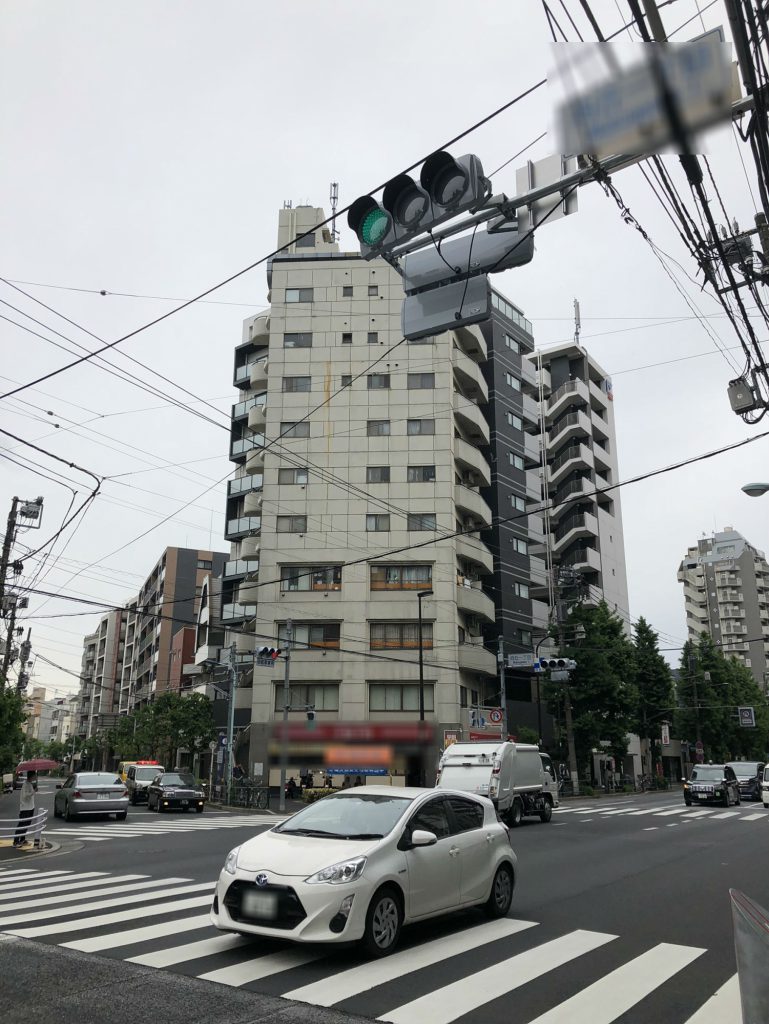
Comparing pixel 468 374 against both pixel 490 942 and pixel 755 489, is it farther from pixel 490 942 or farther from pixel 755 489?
pixel 490 942

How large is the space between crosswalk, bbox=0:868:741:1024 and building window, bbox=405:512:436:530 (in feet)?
118

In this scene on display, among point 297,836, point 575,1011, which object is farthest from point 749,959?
point 297,836

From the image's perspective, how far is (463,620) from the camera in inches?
1843

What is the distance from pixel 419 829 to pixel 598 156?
6331 mm

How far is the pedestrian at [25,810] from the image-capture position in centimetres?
1617

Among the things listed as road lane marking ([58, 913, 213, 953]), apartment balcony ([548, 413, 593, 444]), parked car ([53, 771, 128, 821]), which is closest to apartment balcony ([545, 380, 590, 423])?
apartment balcony ([548, 413, 593, 444])

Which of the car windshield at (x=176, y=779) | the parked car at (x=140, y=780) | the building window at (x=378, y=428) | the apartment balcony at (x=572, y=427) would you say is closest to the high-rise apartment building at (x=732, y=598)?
the apartment balcony at (x=572, y=427)

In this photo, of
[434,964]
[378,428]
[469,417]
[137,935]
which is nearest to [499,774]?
[137,935]

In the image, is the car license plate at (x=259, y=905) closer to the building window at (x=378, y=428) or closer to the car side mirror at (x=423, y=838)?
the car side mirror at (x=423, y=838)

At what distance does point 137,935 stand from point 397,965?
8.87 ft

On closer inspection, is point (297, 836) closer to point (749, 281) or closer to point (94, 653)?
point (749, 281)

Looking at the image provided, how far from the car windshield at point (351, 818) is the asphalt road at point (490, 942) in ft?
3.26

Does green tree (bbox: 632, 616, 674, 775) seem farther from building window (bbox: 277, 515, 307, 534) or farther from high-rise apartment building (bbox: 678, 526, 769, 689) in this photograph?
high-rise apartment building (bbox: 678, 526, 769, 689)

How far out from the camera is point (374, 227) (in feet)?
24.5
